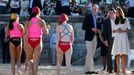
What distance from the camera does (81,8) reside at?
32844 millimetres

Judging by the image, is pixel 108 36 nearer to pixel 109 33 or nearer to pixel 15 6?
pixel 109 33

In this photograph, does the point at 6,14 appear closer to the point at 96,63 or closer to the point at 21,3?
the point at 21,3

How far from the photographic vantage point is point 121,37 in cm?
1969

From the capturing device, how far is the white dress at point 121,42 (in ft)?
64.1

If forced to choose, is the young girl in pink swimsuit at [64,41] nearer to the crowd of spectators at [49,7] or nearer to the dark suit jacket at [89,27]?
the dark suit jacket at [89,27]

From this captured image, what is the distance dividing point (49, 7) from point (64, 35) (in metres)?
14.8

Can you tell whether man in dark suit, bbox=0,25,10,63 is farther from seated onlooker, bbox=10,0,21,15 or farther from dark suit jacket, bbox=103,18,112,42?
dark suit jacket, bbox=103,18,112,42

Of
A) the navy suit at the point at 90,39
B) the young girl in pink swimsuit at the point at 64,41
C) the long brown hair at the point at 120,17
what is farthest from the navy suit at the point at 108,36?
the young girl in pink swimsuit at the point at 64,41

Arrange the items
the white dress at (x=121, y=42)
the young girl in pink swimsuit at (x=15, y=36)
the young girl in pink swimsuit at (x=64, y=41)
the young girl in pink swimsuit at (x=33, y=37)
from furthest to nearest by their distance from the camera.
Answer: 1. the white dress at (x=121, y=42)
2. the young girl in pink swimsuit at (x=15, y=36)
3. the young girl in pink swimsuit at (x=64, y=41)
4. the young girl in pink swimsuit at (x=33, y=37)

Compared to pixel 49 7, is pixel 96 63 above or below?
below

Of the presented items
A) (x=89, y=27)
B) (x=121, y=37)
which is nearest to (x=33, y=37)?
(x=121, y=37)

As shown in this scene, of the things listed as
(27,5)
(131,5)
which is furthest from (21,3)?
(131,5)

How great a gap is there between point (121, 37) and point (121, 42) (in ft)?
0.52

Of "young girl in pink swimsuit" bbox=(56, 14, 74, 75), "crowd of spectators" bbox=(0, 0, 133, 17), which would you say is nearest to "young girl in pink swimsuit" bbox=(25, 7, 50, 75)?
"young girl in pink swimsuit" bbox=(56, 14, 74, 75)
